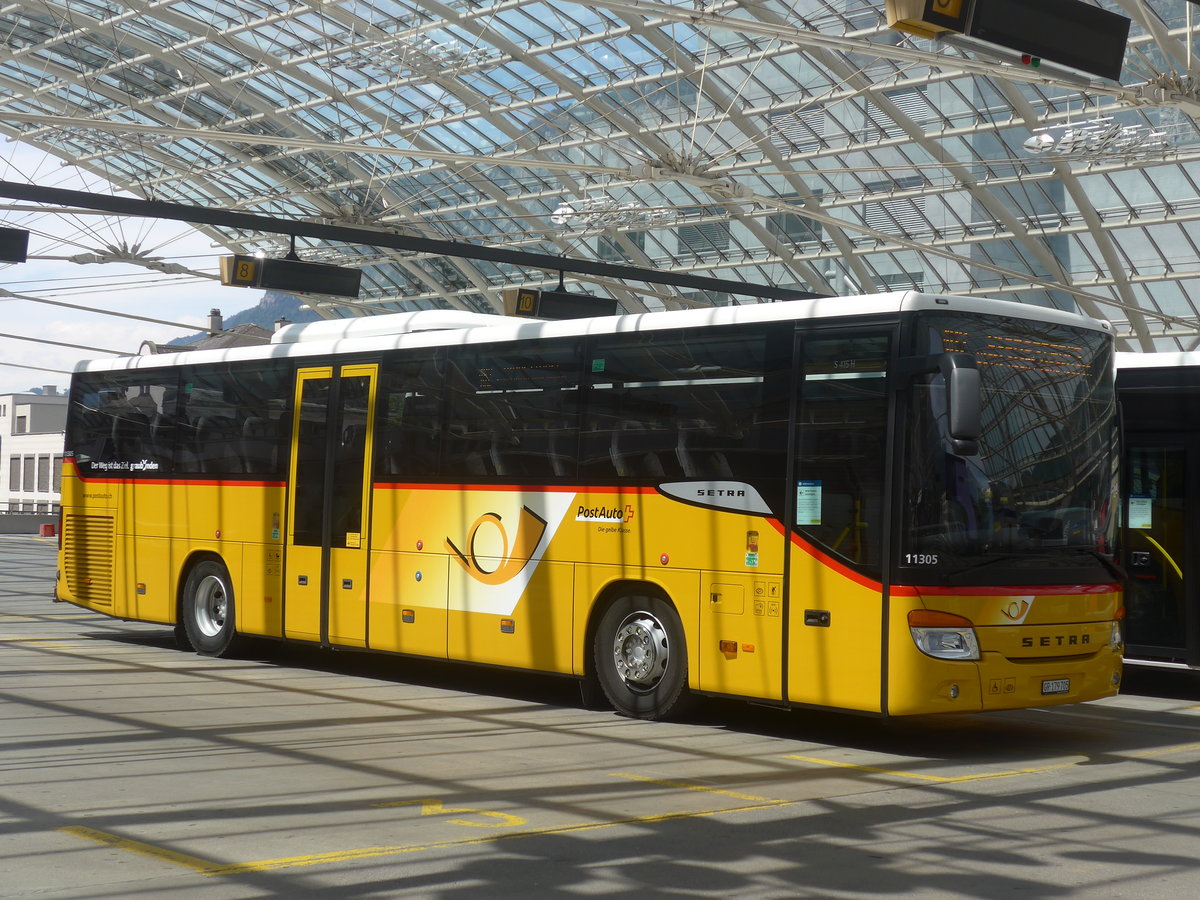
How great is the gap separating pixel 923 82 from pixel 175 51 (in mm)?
18378

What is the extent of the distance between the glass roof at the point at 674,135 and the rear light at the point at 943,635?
16.2 metres

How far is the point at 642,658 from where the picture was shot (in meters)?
12.0

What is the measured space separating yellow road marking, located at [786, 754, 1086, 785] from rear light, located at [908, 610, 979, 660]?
2.66ft

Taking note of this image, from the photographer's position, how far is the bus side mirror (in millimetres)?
9766

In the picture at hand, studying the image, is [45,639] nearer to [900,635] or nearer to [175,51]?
[900,635]

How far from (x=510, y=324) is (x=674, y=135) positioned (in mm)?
25200

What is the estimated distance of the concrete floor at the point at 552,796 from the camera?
6555mm

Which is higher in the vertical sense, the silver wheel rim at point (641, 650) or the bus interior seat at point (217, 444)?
the bus interior seat at point (217, 444)

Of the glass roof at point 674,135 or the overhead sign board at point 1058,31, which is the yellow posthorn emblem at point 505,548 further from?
the glass roof at point 674,135

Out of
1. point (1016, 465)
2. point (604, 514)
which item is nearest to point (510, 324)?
point (604, 514)

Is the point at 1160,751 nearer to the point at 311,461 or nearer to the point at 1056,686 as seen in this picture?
the point at 1056,686

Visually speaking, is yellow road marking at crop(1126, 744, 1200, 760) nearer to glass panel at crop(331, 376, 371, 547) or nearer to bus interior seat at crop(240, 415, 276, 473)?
glass panel at crop(331, 376, 371, 547)

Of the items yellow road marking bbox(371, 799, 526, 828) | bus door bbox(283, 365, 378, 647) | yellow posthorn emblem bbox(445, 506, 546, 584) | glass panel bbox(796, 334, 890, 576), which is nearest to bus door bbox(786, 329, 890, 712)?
glass panel bbox(796, 334, 890, 576)

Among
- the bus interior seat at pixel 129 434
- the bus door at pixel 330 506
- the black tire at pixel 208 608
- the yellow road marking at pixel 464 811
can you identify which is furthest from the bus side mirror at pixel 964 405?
the bus interior seat at pixel 129 434
